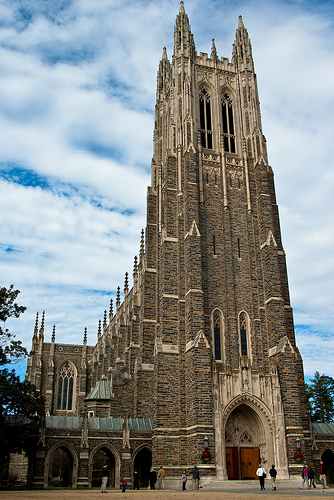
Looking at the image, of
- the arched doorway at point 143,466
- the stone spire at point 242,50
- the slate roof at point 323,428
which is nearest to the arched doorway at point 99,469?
the arched doorway at point 143,466

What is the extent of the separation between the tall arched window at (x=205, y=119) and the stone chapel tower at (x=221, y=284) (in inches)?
3.9

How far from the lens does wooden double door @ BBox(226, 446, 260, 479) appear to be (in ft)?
89.2

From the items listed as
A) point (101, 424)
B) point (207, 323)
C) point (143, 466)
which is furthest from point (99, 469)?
point (207, 323)

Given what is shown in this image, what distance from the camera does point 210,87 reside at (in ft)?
127

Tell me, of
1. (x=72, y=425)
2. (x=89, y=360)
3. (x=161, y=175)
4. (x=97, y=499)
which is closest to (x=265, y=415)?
(x=72, y=425)

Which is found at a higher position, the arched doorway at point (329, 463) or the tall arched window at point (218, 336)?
the tall arched window at point (218, 336)

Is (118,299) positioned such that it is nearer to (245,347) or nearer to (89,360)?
(89,360)

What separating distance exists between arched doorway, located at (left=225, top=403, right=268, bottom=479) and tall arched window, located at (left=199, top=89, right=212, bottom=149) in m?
19.2

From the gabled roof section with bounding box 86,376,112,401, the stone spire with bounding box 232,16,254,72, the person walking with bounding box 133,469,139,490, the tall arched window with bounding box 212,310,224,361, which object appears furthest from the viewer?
the gabled roof section with bounding box 86,376,112,401

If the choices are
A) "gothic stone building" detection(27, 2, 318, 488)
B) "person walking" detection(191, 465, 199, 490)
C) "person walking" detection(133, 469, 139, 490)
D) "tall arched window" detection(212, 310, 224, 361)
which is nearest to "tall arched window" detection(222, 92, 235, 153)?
"gothic stone building" detection(27, 2, 318, 488)

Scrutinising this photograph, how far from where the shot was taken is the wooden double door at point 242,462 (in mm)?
27194

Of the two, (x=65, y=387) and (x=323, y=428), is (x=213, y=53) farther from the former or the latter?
(x=65, y=387)

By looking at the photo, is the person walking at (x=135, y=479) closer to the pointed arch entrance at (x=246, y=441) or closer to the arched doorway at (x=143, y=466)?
the arched doorway at (x=143, y=466)

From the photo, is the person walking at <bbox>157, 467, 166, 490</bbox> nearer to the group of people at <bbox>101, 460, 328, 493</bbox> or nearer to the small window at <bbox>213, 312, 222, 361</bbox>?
the group of people at <bbox>101, 460, 328, 493</bbox>
